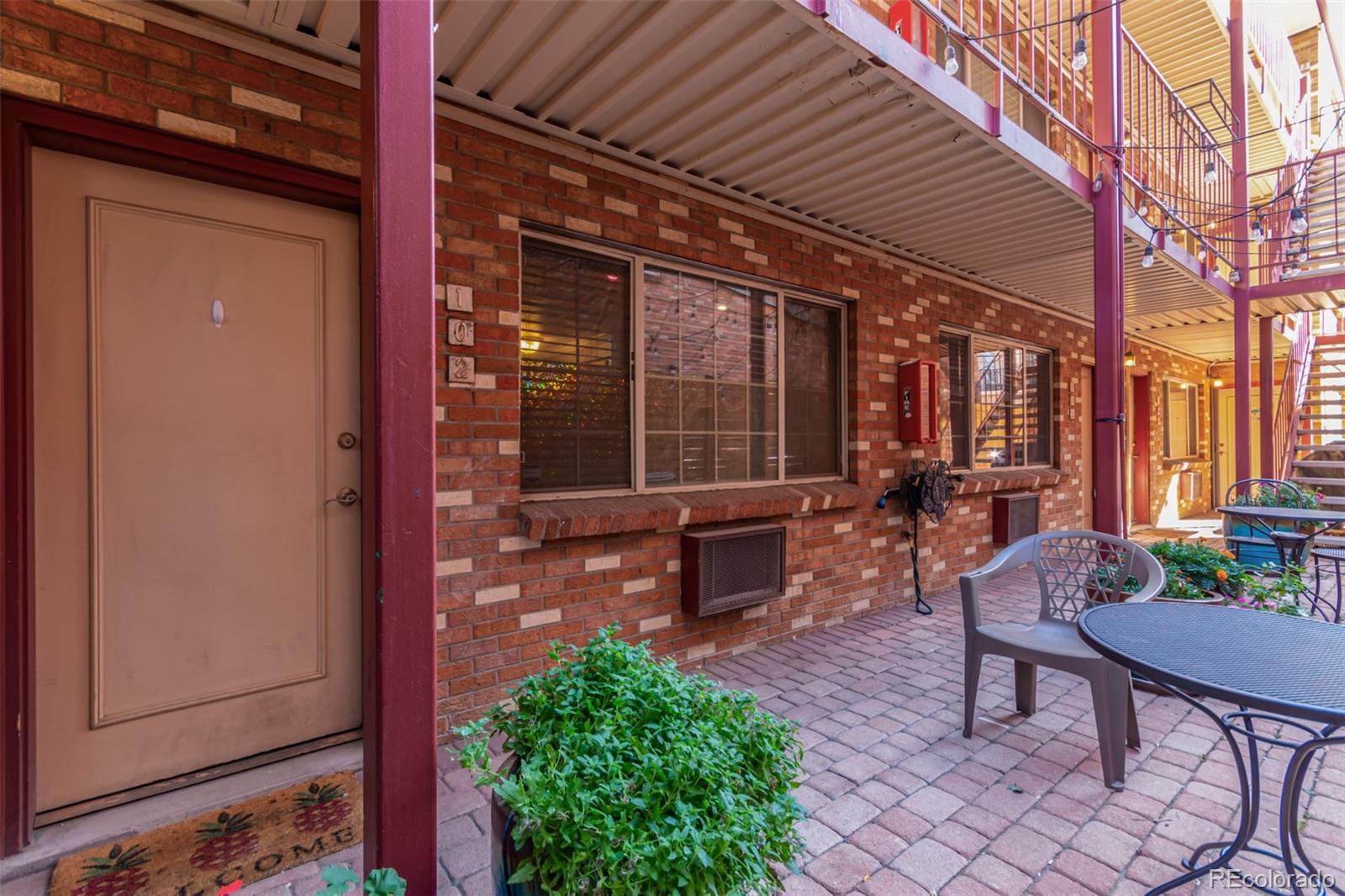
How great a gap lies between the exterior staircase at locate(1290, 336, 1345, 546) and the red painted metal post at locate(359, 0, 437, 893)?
8.45 metres

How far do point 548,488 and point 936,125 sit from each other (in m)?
2.60

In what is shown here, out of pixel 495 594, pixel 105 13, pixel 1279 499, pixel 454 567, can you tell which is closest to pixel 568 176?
pixel 105 13

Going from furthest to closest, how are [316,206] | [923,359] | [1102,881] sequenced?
[923,359] < [316,206] < [1102,881]

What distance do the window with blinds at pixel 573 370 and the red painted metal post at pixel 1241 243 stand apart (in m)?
6.91

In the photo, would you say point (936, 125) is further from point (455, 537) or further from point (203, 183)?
point (203, 183)

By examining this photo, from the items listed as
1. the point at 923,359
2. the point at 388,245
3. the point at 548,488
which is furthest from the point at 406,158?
the point at 923,359

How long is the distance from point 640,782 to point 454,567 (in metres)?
1.65

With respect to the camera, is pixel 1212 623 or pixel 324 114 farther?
pixel 324 114

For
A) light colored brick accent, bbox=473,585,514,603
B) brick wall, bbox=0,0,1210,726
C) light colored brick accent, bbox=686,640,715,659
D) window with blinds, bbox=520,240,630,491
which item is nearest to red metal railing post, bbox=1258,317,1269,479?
brick wall, bbox=0,0,1210,726

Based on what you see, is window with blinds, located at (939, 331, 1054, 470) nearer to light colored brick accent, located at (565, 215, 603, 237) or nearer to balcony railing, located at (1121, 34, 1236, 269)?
balcony railing, located at (1121, 34, 1236, 269)

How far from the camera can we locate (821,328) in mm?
4395

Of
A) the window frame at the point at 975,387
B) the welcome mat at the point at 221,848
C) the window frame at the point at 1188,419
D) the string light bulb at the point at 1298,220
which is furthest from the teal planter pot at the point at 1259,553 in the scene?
the welcome mat at the point at 221,848

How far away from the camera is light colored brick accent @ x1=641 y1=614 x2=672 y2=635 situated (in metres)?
3.22

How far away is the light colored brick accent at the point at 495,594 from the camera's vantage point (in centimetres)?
264
